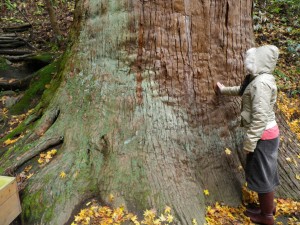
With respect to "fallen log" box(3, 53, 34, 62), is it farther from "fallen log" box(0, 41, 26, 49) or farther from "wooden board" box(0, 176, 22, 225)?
"wooden board" box(0, 176, 22, 225)

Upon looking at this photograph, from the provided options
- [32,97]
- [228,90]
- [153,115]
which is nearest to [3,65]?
[32,97]

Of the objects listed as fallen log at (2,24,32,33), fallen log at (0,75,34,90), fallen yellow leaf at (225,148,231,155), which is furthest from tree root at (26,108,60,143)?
fallen log at (2,24,32,33)

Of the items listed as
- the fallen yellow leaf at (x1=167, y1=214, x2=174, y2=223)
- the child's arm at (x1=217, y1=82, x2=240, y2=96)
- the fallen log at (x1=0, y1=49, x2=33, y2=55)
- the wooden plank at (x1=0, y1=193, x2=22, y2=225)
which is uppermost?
the fallen log at (x1=0, y1=49, x2=33, y2=55)

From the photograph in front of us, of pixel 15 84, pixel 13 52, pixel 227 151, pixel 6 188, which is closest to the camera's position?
pixel 6 188

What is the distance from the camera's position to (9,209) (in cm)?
243

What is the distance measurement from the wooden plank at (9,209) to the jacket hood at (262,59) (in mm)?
2519

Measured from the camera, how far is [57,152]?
11.8 ft

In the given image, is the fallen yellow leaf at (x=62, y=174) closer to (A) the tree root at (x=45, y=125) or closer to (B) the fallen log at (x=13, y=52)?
(A) the tree root at (x=45, y=125)

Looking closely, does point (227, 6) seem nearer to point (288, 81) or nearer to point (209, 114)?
point (209, 114)

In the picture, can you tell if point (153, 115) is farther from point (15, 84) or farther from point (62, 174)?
point (15, 84)

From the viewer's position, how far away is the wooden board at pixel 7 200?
7.56 ft

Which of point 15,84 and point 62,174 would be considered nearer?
point 62,174

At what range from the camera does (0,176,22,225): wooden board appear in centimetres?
230

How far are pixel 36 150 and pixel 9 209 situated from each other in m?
1.26
